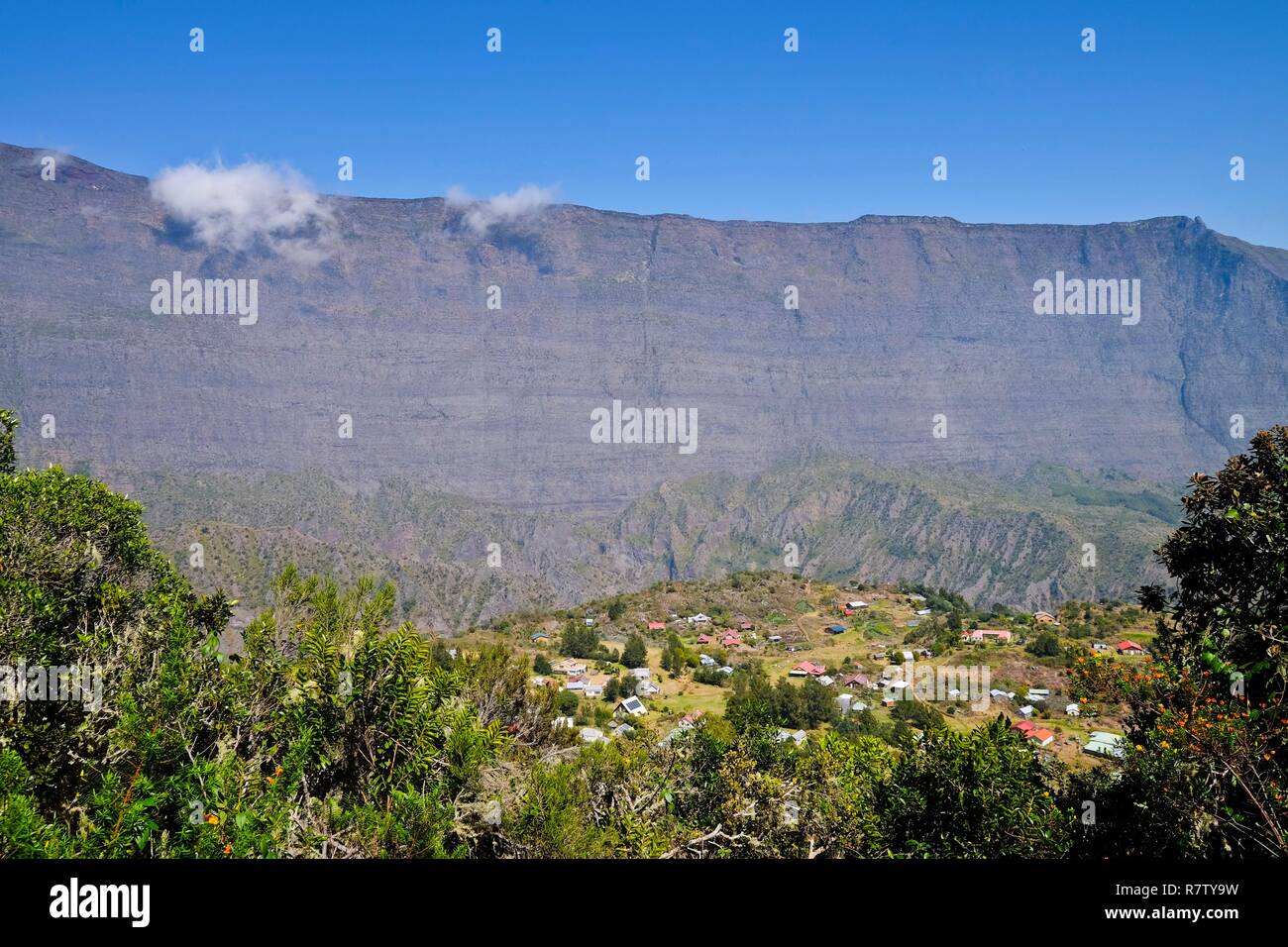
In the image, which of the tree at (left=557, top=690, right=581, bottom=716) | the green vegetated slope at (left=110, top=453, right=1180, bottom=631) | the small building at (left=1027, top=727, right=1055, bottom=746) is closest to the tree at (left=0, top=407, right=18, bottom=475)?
the tree at (left=557, top=690, right=581, bottom=716)

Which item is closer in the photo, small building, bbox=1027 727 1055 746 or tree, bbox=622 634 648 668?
small building, bbox=1027 727 1055 746

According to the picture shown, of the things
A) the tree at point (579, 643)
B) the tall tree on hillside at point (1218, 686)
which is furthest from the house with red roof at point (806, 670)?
the tall tree on hillside at point (1218, 686)

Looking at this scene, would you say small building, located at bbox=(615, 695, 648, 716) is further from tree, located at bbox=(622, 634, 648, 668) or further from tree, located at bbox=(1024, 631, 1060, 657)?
tree, located at bbox=(1024, 631, 1060, 657)

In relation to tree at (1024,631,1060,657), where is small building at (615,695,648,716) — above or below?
below

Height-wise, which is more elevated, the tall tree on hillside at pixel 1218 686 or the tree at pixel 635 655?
the tall tree on hillside at pixel 1218 686

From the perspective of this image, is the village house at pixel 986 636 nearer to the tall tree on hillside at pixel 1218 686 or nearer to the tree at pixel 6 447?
the tall tree on hillside at pixel 1218 686

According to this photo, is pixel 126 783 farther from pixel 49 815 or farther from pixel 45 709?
pixel 45 709

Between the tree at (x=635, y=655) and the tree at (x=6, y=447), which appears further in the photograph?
the tree at (x=635, y=655)
